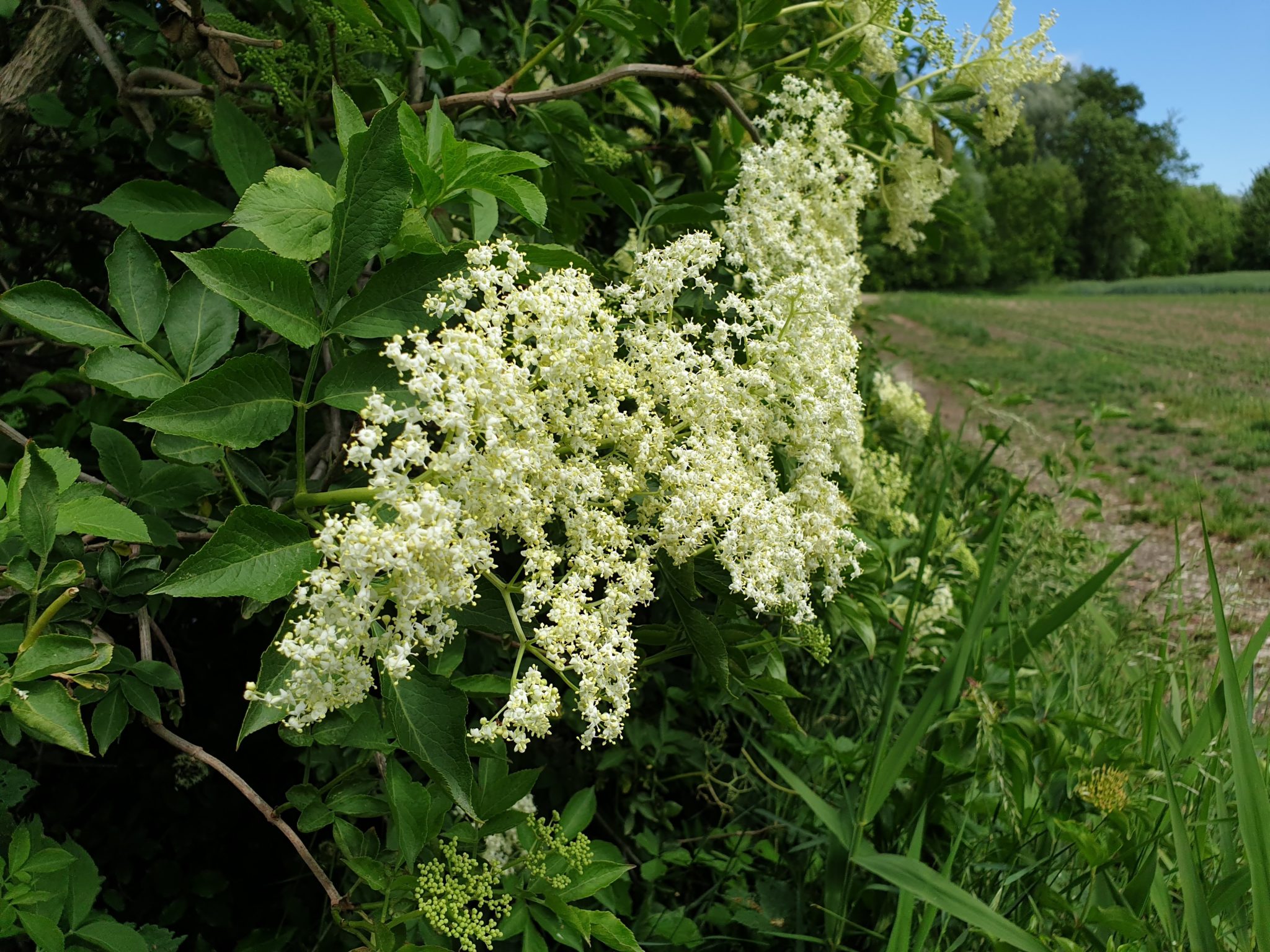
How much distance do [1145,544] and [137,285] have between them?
16.2 ft

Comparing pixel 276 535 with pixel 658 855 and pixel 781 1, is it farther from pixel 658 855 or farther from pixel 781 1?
pixel 658 855

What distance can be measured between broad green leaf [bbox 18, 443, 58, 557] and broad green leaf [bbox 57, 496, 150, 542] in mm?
35

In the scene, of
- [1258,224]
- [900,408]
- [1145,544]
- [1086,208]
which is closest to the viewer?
[900,408]

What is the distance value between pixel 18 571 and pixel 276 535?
0.26m

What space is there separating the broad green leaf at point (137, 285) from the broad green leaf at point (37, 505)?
0.62 feet

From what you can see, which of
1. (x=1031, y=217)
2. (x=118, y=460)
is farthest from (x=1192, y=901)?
(x=1031, y=217)

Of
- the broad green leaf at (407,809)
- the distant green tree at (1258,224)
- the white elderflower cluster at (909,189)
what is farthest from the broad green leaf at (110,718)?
the distant green tree at (1258,224)

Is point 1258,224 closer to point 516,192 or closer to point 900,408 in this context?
point 900,408

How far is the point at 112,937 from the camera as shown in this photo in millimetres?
971

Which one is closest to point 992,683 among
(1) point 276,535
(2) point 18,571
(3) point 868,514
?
(3) point 868,514

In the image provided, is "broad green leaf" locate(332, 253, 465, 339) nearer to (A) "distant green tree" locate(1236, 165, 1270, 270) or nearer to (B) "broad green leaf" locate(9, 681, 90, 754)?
(B) "broad green leaf" locate(9, 681, 90, 754)

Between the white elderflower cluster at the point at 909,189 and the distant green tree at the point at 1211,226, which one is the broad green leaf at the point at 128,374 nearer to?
the white elderflower cluster at the point at 909,189

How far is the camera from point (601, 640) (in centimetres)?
83

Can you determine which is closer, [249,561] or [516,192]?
[249,561]
